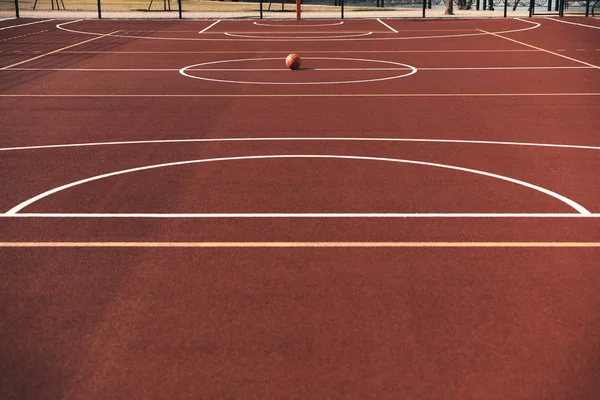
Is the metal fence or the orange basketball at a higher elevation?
the orange basketball

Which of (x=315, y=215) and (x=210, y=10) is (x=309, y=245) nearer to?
(x=315, y=215)

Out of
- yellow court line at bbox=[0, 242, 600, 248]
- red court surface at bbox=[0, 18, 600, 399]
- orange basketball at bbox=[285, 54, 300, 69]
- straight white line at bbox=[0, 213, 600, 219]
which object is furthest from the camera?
orange basketball at bbox=[285, 54, 300, 69]

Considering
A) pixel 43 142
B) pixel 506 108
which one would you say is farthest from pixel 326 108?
pixel 43 142

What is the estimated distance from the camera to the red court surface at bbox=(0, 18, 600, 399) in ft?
18.2

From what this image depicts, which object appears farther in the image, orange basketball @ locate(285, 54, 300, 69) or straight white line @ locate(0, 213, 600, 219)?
orange basketball @ locate(285, 54, 300, 69)

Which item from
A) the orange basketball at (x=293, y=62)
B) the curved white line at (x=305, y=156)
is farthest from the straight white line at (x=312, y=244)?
the orange basketball at (x=293, y=62)

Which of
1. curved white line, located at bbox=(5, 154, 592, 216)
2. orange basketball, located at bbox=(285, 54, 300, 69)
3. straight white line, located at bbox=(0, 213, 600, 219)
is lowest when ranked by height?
orange basketball, located at bbox=(285, 54, 300, 69)

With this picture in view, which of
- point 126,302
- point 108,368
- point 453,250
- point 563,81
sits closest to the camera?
point 108,368

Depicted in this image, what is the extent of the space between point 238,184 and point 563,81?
11.0 m

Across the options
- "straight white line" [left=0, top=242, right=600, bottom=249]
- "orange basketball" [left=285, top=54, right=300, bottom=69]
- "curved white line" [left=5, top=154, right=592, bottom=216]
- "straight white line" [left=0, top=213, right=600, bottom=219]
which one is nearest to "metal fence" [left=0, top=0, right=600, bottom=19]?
"orange basketball" [left=285, top=54, right=300, bottom=69]

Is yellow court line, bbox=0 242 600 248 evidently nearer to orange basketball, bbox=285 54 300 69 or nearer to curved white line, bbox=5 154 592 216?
curved white line, bbox=5 154 592 216

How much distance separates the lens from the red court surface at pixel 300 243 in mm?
5559

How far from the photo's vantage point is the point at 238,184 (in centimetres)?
1008

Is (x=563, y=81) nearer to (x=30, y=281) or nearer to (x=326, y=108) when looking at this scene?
(x=326, y=108)
